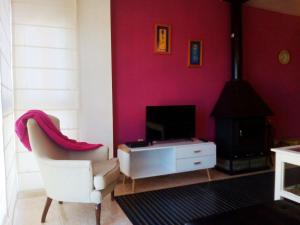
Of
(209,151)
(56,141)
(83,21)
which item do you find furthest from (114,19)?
(209,151)

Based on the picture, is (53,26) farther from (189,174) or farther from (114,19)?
(189,174)

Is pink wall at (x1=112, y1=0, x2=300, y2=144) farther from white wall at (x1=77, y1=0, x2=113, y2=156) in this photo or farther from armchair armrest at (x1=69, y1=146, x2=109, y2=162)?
armchair armrest at (x1=69, y1=146, x2=109, y2=162)

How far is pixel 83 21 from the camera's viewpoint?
Answer: 320cm

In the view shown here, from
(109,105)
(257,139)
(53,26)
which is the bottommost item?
(257,139)

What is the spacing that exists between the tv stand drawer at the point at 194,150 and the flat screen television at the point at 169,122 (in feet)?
0.81

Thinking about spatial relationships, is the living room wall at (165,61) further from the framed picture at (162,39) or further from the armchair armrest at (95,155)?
the armchair armrest at (95,155)

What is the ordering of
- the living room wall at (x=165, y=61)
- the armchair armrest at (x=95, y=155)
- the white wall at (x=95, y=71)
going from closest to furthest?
the armchair armrest at (x=95, y=155) → the white wall at (x=95, y=71) → the living room wall at (x=165, y=61)

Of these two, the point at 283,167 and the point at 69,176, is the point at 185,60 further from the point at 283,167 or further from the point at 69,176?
the point at 69,176

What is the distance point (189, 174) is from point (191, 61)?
1.69m

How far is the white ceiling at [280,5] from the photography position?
13.7 ft

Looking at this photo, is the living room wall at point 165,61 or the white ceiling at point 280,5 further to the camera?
the white ceiling at point 280,5

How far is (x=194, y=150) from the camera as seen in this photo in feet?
11.3

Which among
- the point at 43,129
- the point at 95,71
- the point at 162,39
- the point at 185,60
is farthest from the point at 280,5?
the point at 43,129

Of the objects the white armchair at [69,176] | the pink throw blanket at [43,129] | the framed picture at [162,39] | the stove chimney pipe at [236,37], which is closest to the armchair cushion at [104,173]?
the white armchair at [69,176]
